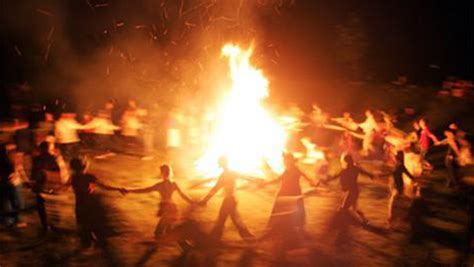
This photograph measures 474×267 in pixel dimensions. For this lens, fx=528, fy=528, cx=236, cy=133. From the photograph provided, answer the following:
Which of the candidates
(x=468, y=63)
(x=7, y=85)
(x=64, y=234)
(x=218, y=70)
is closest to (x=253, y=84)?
(x=64, y=234)

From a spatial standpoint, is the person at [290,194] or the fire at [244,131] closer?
the person at [290,194]

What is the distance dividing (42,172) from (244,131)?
6.95 m

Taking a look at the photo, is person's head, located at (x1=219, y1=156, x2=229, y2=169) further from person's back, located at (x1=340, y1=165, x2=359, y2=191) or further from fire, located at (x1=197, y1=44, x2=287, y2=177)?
fire, located at (x1=197, y1=44, x2=287, y2=177)

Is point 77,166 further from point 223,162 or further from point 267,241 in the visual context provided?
point 267,241

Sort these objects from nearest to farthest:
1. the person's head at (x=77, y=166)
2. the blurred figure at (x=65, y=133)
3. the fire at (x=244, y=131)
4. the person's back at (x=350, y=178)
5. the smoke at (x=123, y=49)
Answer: the person's head at (x=77, y=166)
the person's back at (x=350, y=178)
the blurred figure at (x=65, y=133)
the fire at (x=244, y=131)
the smoke at (x=123, y=49)

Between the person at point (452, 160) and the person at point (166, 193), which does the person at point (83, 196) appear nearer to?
the person at point (166, 193)

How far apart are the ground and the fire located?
2243 mm

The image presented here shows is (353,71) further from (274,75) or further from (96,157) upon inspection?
(96,157)

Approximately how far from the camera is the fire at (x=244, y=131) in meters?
14.0

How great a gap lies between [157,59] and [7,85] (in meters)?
7.88

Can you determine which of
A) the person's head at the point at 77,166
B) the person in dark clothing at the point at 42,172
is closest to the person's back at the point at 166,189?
the person's head at the point at 77,166

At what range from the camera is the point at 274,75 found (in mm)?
25000

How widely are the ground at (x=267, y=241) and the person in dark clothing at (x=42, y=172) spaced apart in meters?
0.38

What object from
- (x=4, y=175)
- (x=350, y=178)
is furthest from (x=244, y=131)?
(x=4, y=175)
